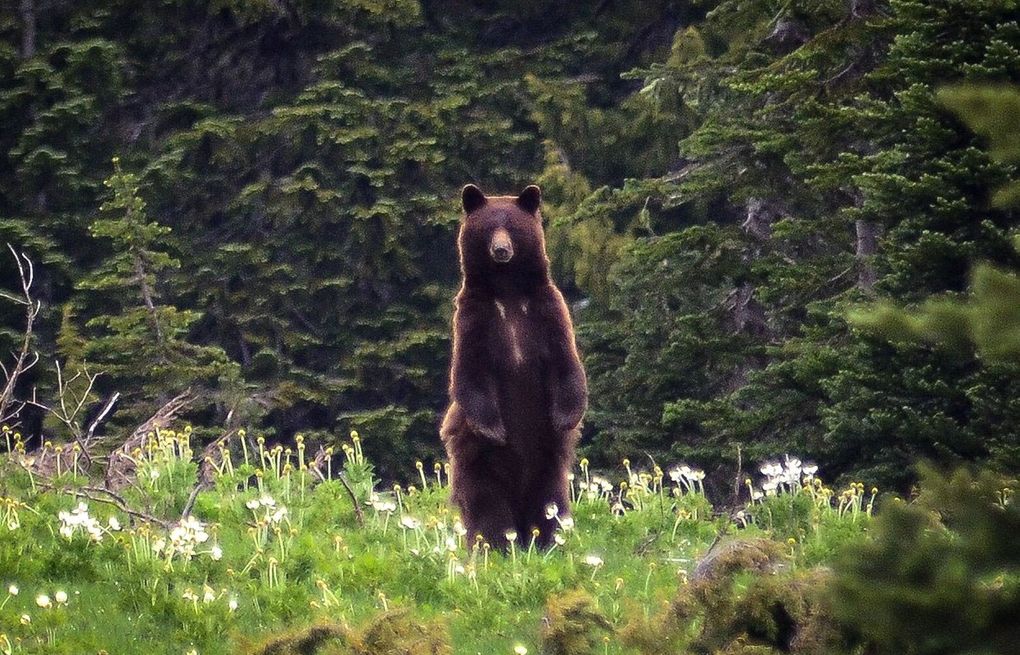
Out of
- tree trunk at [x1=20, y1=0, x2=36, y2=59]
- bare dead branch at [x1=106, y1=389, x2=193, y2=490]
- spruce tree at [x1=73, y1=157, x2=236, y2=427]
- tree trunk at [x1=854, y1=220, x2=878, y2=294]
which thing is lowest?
spruce tree at [x1=73, y1=157, x2=236, y2=427]

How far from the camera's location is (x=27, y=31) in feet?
68.6

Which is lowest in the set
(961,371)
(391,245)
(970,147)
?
(391,245)

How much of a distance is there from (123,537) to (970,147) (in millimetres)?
5392

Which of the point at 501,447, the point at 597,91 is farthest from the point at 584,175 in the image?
the point at 501,447

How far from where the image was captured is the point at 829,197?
12.5 meters

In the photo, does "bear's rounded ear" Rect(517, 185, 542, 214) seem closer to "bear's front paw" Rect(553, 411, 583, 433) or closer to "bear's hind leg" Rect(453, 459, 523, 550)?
"bear's front paw" Rect(553, 411, 583, 433)

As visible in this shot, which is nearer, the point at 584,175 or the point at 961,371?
the point at 961,371

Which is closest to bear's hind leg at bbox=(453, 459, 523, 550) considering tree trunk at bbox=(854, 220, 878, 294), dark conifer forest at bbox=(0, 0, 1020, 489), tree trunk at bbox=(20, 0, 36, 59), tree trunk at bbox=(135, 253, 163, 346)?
dark conifer forest at bbox=(0, 0, 1020, 489)

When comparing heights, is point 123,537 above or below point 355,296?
above

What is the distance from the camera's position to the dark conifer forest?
9.05 m

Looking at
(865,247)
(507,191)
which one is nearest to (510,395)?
(865,247)

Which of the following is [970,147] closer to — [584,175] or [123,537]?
[123,537]

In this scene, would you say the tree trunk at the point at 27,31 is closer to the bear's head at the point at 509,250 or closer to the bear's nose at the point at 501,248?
the bear's head at the point at 509,250

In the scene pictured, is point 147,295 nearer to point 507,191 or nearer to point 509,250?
point 507,191
